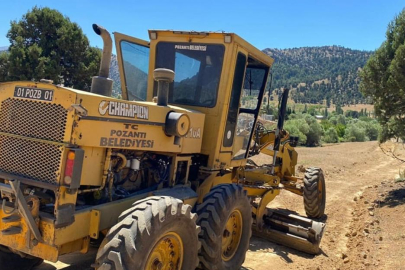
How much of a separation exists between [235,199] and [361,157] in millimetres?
20128

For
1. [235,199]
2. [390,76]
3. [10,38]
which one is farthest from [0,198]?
[10,38]

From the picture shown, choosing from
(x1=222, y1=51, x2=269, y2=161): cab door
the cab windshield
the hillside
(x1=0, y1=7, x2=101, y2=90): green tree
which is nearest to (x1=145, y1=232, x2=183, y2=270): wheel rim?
(x1=222, y1=51, x2=269, y2=161): cab door

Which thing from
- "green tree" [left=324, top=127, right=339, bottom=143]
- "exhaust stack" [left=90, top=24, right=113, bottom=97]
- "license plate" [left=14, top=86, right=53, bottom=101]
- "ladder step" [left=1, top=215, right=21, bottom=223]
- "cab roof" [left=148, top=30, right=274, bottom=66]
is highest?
"green tree" [left=324, top=127, right=339, bottom=143]

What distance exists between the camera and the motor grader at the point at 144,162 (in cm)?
356

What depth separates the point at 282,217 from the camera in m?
7.17

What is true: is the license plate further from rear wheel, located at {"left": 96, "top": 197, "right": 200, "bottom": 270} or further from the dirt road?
the dirt road

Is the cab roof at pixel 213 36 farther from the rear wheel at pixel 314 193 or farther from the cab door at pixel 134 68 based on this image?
the rear wheel at pixel 314 193

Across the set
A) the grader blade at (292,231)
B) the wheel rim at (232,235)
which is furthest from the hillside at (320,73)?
the wheel rim at (232,235)

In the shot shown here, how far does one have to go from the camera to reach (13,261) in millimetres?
4648

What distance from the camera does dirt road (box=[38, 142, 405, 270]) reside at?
6.05m

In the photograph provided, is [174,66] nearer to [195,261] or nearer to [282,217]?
[195,261]

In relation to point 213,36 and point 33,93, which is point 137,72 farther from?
point 33,93

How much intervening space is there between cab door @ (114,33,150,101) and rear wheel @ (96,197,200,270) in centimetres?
268

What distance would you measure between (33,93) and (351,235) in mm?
6432
